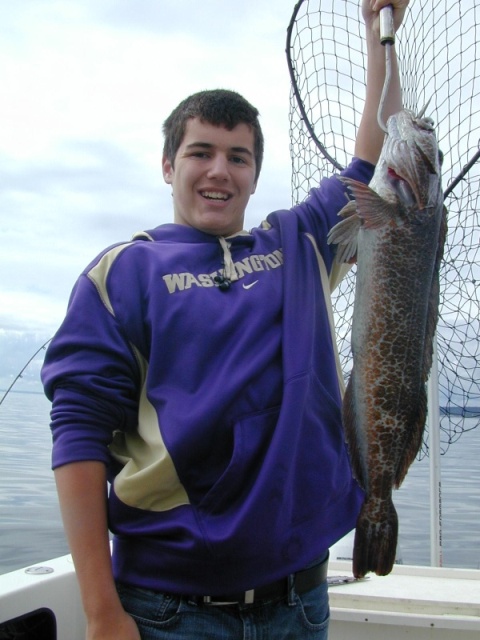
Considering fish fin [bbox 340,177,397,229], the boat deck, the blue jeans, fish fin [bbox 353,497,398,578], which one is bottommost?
the boat deck

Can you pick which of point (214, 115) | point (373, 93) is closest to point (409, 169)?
point (373, 93)

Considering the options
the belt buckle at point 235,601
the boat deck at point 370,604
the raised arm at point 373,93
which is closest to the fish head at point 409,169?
the raised arm at point 373,93

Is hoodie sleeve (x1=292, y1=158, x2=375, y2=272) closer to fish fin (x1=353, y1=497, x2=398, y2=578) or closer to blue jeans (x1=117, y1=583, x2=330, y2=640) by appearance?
fish fin (x1=353, y1=497, x2=398, y2=578)

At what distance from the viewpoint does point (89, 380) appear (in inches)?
81.4

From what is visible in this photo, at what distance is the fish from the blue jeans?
26 centimetres

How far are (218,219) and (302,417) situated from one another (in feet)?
2.77

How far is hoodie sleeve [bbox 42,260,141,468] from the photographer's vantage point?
2066 millimetres

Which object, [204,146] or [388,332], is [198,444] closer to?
[388,332]

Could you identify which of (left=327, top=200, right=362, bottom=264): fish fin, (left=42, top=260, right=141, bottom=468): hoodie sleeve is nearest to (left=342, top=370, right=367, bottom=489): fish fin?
(left=327, top=200, right=362, bottom=264): fish fin

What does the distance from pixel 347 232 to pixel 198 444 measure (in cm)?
91

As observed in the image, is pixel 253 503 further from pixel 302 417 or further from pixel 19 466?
pixel 19 466

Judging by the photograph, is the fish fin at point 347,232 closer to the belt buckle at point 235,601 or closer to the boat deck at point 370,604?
the belt buckle at point 235,601

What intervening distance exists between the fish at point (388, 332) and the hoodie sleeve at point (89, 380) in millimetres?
732

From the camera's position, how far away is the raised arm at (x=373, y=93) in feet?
8.64
